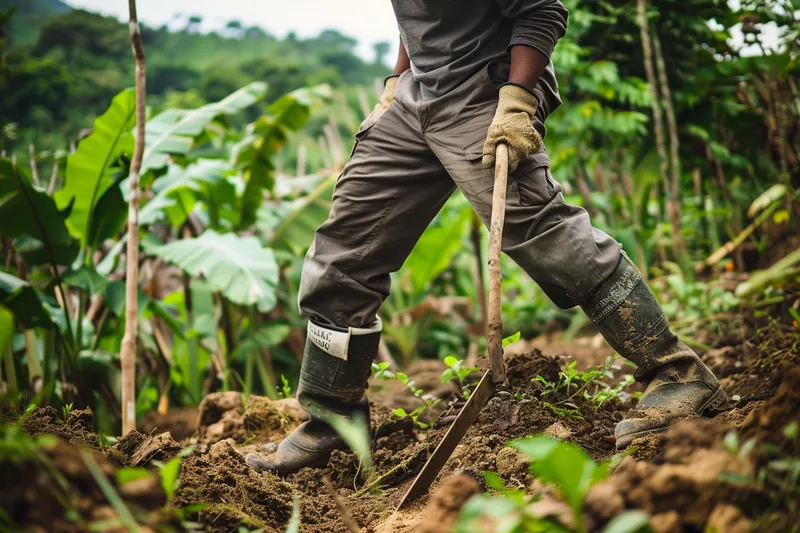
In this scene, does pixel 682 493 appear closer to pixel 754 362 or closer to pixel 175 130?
pixel 754 362

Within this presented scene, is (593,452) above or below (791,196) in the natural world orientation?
below

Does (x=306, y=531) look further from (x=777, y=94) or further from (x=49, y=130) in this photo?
(x=49, y=130)

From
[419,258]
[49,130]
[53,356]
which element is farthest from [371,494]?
[49,130]

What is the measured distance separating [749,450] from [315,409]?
1.59 metres

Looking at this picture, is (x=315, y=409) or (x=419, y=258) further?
(x=419, y=258)

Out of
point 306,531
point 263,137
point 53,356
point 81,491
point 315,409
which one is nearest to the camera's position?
point 81,491

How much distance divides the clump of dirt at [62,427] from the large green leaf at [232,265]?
5.37ft

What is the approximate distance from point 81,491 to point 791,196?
13.4 ft

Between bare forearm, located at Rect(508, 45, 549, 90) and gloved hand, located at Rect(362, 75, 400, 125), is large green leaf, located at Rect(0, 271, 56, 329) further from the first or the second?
bare forearm, located at Rect(508, 45, 549, 90)

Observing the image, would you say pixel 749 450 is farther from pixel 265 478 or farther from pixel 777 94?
pixel 777 94

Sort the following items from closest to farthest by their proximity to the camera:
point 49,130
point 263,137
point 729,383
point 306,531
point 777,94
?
point 306,531, point 729,383, point 777,94, point 263,137, point 49,130

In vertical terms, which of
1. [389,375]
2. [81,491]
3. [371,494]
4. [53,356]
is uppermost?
[81,491]

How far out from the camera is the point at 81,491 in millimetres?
1039

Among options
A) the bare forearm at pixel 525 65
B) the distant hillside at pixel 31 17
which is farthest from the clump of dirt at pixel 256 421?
the distant hillside at pixel 31 17
